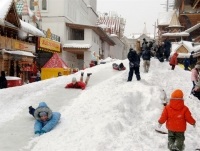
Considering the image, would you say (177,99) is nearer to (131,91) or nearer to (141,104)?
(141,104)

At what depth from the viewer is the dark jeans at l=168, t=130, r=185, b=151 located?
7234 millimetres

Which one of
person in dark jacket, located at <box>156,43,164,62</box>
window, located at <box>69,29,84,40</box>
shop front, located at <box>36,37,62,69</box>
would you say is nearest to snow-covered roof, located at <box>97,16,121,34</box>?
window, located at <box>69,29,84,40</box>

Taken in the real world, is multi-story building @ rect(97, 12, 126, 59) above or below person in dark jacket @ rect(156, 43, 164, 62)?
above

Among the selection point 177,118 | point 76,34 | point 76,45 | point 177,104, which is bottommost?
point 177,118

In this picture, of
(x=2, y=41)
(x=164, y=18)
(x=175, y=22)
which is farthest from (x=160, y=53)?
(x=164, y=18)

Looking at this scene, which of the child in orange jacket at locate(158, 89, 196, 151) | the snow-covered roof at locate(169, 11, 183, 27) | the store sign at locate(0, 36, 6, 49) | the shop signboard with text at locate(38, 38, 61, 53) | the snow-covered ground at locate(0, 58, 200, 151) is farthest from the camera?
the snow-covered roof at locate(169, 11, 183, 27)

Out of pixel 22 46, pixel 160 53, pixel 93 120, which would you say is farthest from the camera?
pixel 22 46

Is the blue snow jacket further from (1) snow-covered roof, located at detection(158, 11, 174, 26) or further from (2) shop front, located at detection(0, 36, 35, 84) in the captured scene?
(1) snow-covered roof, located at detection(158, 11, 174, 26)

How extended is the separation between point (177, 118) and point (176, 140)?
47 centimetres

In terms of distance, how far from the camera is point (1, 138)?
328 inches

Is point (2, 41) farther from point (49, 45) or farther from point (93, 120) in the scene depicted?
point (93, 120)

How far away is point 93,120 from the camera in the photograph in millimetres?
8875

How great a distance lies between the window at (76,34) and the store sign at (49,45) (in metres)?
5.45

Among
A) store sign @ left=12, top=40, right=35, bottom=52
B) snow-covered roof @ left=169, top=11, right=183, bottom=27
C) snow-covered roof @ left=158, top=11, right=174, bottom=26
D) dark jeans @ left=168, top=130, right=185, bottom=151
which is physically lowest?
dark jeans @ left=168, top=130, right=185, bottom=151
